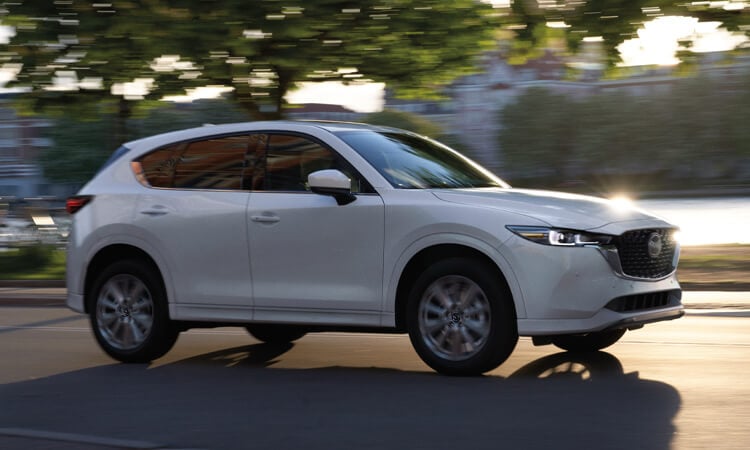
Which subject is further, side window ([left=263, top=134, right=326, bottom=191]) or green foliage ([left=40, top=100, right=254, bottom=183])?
green foliage ([left=40, top=100, right=254, bottom=183])

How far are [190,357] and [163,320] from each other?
27.1 inches

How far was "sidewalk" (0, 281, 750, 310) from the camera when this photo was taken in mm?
13586

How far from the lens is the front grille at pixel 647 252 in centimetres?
766

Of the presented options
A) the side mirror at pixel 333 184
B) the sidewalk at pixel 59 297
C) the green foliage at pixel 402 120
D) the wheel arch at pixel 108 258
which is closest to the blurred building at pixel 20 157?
the green foliage at pixel 402 120

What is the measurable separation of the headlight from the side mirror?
1.30 meters

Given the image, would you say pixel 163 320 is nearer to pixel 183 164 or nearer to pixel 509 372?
pixel 183 164

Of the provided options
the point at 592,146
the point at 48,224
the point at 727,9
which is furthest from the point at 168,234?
the point at 592,146

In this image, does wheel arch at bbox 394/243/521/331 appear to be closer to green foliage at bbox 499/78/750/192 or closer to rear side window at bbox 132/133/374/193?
rear side window at bbox 132/133/374/193

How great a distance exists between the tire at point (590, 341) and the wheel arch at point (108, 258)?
304 cm

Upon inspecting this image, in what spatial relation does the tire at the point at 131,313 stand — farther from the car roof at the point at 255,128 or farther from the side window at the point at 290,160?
the side window at the point at 290,160

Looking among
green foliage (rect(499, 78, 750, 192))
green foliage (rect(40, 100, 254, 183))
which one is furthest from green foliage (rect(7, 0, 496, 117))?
green foliage (rect(499, 78, 750, 192))

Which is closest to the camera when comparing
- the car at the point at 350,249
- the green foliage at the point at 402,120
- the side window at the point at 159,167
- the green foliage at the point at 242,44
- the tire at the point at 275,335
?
the car at the point at 350,249

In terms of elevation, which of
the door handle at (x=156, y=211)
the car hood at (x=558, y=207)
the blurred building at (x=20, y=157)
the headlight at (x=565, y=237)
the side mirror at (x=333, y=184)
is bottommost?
the blurred building at (x=20, y=157)

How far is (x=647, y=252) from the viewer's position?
7.85 meters
